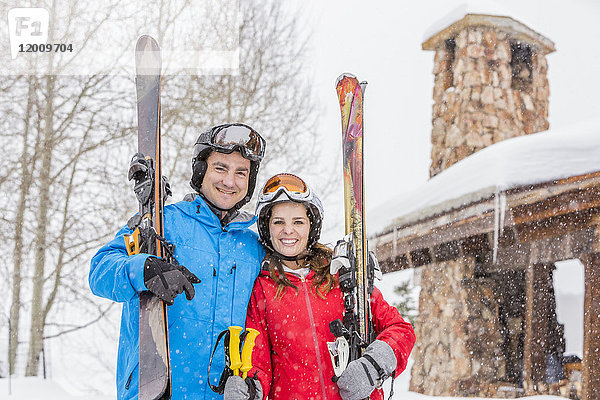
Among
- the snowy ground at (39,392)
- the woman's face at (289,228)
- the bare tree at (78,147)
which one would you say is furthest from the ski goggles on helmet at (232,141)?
the bare tree at (78,147)

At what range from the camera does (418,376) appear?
27.0ft

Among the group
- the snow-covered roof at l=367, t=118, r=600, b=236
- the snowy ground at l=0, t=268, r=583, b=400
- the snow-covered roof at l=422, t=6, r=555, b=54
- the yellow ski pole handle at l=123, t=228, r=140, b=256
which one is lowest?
the snowy ground at l=0, t=268, r=583, b=400

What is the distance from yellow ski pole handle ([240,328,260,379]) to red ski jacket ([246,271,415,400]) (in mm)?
128

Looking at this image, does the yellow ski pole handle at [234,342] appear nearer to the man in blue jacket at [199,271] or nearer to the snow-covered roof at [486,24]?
the man in blue jacket at [199,271]

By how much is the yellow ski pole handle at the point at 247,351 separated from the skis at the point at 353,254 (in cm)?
31

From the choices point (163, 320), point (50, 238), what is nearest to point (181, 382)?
point (163, 320)

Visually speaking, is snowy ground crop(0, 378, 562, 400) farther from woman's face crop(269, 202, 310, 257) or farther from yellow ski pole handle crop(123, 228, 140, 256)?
yellow ski pole handle crop(123, 228, 140, 256)

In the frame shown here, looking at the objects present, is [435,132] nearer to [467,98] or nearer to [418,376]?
[467,98]

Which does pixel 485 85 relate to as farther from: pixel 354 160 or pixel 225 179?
pixel 225 179

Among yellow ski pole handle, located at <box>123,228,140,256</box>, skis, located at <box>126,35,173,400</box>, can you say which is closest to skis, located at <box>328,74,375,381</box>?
skis, located at <box>126,35,173,400</box>

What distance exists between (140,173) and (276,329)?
722mm

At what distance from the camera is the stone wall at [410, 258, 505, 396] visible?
7.29 m

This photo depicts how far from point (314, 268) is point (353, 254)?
157 mm

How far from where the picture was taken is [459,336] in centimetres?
756
